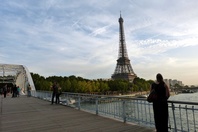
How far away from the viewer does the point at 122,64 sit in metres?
103

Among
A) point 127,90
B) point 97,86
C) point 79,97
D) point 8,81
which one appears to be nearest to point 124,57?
point 127,90

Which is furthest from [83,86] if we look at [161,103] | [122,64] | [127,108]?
[161,103]

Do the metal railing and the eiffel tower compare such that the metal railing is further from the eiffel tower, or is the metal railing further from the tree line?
the eiffel tower

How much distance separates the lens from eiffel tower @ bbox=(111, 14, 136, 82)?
100875 mm

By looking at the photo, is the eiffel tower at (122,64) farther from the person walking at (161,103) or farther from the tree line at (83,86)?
the person walking at (161,103)

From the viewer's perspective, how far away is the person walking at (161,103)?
221 inches

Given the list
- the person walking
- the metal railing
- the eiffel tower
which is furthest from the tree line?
the person walking

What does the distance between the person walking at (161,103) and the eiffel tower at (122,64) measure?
9494 centimetres

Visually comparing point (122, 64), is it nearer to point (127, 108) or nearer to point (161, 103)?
point (127, 108)

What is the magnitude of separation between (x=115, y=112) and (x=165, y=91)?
3.62m

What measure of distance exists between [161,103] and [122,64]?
97.6 meters

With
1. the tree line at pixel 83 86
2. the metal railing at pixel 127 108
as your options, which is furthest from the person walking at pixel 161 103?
the tree line at pixel 83 86

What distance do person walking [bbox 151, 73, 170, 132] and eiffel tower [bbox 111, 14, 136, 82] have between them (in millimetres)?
94942

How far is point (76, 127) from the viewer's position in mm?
7430
